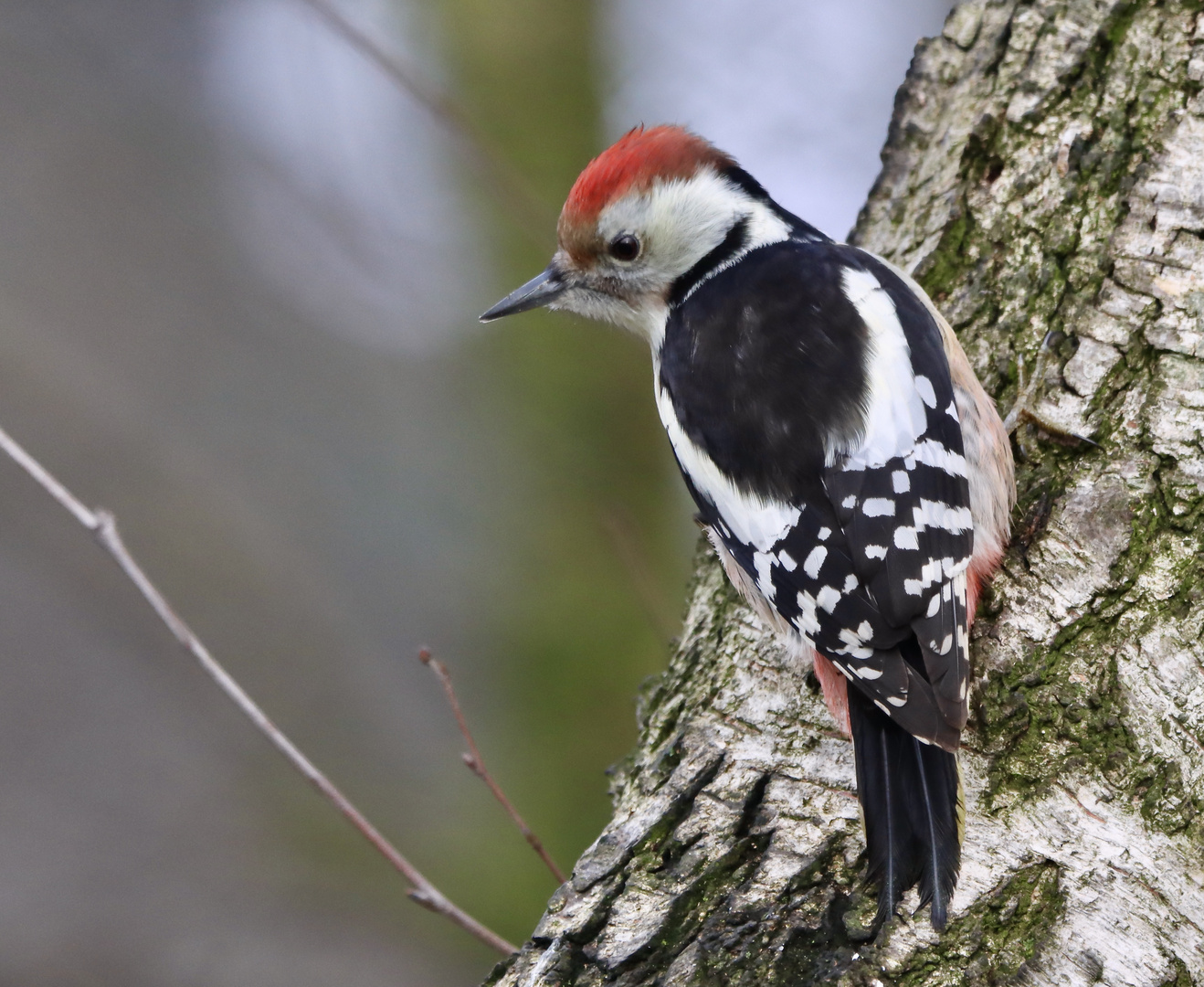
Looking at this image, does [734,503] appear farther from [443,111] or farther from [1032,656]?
[443,111]

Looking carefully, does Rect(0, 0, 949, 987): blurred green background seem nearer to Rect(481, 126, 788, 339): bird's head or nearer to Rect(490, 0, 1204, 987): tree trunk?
Rect(481, 126, 788, 339): bird's head

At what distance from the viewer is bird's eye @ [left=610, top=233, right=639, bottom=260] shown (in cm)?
257

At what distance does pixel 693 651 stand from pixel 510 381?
116 inches

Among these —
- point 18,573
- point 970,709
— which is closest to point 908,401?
point 970,709

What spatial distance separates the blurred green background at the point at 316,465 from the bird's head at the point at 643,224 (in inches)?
34.0

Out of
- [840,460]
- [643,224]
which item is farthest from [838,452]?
[643,224]

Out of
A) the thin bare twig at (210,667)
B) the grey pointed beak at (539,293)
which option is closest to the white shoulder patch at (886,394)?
the grey pointed beak at (539,293)

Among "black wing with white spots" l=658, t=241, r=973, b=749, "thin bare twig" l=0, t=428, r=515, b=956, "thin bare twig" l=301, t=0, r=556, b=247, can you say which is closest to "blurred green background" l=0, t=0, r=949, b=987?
"thin bare twig" l=301, t=0, r=556, b=247

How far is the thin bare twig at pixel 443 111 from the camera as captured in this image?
2.89 meters

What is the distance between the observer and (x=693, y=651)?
2211 mm

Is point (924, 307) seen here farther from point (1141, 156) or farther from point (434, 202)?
point (434, 202)

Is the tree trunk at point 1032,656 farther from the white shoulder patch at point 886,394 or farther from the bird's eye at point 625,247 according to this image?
the bird's eye at point 625,247

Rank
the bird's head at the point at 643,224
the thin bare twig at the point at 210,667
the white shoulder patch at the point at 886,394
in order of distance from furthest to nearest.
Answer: the bird's head at the point at 643,224 < the white shoulder patch at the point at 886,394 < the thin bare twig at the point at 210,667

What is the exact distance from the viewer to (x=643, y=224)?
256 centimetres
